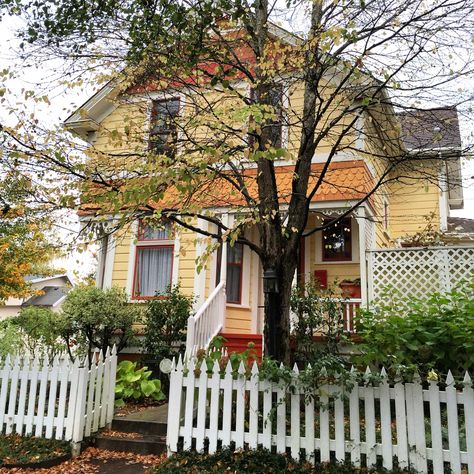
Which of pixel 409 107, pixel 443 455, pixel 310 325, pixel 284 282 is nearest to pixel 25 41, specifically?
pixel 284 282

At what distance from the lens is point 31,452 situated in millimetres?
5410

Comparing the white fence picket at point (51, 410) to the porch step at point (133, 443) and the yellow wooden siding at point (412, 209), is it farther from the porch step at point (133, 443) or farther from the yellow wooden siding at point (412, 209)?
the yellow wooden siding at point (412, 209)

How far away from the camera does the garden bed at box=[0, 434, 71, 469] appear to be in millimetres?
5172

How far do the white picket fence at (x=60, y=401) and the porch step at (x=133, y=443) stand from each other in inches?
8.7

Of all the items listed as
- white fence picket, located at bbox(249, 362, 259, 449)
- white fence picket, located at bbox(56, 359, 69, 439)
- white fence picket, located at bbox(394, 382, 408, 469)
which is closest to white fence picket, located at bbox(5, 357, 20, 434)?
white fence picket, located at bbox(56, 359, 69, 439)

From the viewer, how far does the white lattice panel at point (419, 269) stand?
786 centimetres

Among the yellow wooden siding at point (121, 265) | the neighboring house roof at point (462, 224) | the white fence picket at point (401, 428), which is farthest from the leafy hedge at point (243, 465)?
the neighboring house roof at point (462, 224)

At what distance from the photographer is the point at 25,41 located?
17.9 ft

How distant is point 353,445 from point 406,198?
1053 cm

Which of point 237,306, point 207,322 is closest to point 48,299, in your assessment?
point 237,306

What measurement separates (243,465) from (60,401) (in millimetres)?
2557

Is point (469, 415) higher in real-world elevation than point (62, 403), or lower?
higher

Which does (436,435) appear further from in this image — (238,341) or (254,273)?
(254,273)

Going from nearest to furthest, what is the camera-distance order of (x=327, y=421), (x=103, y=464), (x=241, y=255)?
(x=327, y=421) < (x=103, y=464) < (x=241, y=255)
